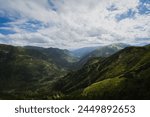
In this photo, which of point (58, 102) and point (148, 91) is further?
point (148, 91)

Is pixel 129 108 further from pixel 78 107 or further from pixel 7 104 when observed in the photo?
pixel 7 104

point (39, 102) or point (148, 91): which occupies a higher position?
point (39, 102)

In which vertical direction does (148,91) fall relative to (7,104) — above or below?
below

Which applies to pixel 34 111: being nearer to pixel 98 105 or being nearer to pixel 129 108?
pixel 98 105

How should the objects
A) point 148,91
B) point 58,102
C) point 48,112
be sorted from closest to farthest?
point 48,112 < point 58,102 < point 148,91

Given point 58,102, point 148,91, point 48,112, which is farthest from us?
point 148,91

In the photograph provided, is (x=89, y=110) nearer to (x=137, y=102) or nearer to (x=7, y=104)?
(x=137, y=102)

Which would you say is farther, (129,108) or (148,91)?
(148,91)

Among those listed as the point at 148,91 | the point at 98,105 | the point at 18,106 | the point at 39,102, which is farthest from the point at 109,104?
the point at 148,91

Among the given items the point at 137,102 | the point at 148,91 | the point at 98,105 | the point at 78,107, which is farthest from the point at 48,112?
the point at 148,91
